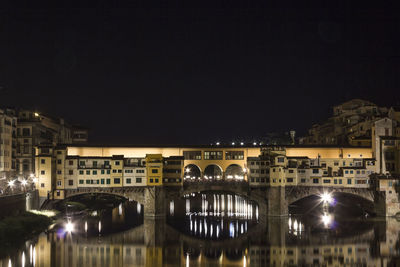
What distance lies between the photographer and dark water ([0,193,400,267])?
35156mm

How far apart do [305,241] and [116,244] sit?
632 inches

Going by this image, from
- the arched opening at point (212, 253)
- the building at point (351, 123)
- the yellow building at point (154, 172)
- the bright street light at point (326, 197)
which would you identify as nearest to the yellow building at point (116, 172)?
the yellow building at point (154, 172)

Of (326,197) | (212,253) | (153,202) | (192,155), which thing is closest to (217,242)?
(212,253)

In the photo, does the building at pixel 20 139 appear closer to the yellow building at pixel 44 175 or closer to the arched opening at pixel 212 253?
the yellow building at pixel 44 175

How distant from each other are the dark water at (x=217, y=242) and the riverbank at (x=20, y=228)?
1.09 meters

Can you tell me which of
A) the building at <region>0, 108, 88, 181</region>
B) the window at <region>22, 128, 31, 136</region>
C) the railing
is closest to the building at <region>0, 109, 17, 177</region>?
the building at <region>0, 108, 88, 181</region>

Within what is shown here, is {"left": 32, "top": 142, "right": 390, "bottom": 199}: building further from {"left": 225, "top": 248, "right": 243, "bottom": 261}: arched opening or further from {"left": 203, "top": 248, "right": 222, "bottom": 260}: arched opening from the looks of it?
{"left": 225, "top": 248, "right": 243, "bottom": 261}: arched opening

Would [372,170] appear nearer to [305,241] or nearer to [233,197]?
[305,241]

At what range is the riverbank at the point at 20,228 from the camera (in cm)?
3748

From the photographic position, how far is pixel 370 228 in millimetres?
46219

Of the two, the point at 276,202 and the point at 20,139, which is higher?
the point at 20,139

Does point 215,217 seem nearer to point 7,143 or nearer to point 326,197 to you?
point 326,197

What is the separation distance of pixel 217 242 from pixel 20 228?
1662 centimetres

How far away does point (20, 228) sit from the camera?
40062 millimetres
